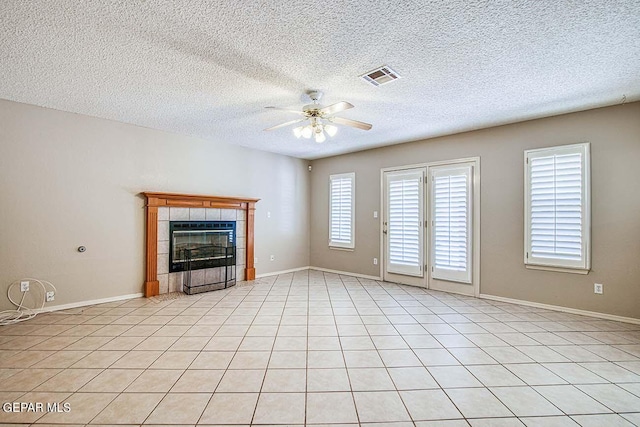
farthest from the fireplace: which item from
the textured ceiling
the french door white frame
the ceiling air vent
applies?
the ceiling air vent

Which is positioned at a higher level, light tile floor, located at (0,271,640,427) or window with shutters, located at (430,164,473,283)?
window with shutters, located at (430,164,473,283)

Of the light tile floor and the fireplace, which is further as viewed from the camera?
the fireplace

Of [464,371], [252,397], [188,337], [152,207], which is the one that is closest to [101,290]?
[152,207]

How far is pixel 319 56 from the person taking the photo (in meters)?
2.54

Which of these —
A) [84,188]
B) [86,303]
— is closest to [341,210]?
[84,188]

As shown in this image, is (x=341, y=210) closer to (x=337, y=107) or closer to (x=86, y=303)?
(x=337, y=107)

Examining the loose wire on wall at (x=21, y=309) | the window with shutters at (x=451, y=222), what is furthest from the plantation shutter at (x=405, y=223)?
the loose wire on wall at (x=21, y=309)

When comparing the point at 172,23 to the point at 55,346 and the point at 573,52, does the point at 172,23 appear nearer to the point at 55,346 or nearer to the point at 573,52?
the point at 55,346

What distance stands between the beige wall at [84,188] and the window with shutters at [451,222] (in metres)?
3.85

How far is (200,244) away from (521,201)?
5.08m

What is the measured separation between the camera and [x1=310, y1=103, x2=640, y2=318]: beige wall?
347 cm

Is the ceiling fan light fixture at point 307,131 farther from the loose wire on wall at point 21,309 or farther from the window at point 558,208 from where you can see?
the loose wire on wall at point 21,309

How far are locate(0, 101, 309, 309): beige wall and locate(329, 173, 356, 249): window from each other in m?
2.32

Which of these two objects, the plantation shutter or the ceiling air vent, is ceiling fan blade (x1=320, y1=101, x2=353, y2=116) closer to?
the ceiling air vent
